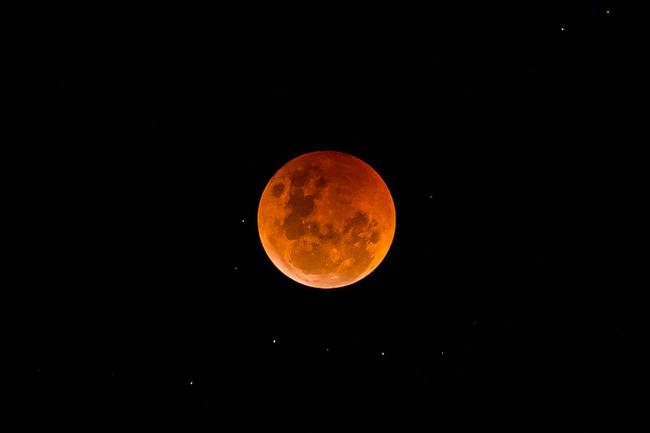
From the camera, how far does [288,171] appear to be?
616cm

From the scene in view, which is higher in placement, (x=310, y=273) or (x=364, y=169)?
(x=364, y=169)

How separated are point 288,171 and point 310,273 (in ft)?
4.06

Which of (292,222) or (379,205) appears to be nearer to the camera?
(292,222)

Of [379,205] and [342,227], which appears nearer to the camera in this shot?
[342,227]

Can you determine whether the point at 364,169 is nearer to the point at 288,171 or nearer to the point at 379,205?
the point at 379,205

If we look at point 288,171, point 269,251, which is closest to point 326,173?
point 288,171

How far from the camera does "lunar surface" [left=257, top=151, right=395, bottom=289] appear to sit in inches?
229

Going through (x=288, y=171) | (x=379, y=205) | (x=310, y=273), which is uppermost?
(x=288, y=171)

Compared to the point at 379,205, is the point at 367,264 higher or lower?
lower

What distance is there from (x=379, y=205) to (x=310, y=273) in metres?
1.16

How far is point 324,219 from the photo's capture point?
19.0ft

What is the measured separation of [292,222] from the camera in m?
5.84

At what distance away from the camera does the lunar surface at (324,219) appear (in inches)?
229

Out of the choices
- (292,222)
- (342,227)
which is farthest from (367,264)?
(292,222)
